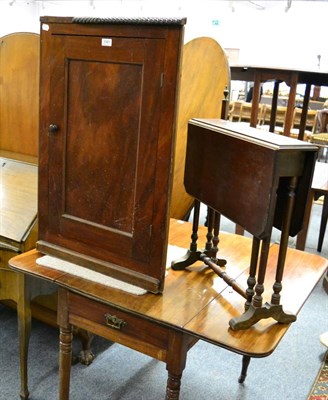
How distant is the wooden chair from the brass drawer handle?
99cm

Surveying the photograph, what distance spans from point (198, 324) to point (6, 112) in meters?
1.82

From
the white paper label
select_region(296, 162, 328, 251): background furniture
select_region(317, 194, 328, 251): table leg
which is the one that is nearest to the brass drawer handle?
the white paper label

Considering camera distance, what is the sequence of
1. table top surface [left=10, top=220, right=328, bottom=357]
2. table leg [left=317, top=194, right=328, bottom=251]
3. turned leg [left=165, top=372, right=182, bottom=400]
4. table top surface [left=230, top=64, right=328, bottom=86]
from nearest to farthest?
table top surface [left=10, top=220, right=328, bottom=357] < turned leg [left=165, top=372, right=182, bottom=400] < table top surface [left=230, top=64, right=328, bottom=86] < table leg [left=317, top=194, right=328, bottom=251]

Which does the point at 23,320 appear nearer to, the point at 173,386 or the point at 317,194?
the point at 173,386

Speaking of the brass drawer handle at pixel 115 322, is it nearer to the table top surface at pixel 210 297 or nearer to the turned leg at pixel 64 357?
the table top surface at pixel 210 297

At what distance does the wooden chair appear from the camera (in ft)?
7.35

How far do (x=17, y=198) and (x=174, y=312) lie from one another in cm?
107

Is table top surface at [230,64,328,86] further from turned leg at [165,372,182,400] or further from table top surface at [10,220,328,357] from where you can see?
turned leg at [165,372,182,400]

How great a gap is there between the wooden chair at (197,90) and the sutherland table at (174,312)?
2.49 ft

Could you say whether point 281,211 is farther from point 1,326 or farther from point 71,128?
point 1,326

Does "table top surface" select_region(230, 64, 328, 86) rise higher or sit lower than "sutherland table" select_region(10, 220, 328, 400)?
higher

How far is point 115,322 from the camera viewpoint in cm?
135

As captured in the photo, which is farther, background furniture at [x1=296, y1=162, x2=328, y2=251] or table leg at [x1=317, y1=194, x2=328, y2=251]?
table leg at [x1=317, y1=194, x2=328, y2=251]

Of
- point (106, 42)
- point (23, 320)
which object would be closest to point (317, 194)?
point (23, 320)
